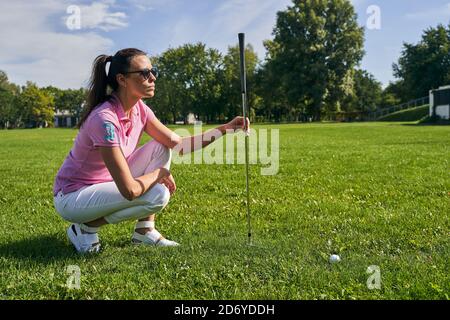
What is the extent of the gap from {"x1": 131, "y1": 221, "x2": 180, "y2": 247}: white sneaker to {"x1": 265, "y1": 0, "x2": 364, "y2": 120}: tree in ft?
228

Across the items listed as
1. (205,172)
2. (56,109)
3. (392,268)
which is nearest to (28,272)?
(392,268)

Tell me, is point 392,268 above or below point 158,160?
below

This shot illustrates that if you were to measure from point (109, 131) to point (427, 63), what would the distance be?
89302mm

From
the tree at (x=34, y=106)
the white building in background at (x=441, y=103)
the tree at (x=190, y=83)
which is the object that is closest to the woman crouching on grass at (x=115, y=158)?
the white building in background at (x=441, y=103)

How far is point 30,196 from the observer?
8141 millimetres

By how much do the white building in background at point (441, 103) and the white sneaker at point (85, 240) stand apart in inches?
2109

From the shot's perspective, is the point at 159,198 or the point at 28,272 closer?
the point at 28,272

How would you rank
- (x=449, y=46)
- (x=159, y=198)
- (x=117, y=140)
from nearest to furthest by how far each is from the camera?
(x=117, y=140) → (x=159, y=198) → (x=449, y=46)

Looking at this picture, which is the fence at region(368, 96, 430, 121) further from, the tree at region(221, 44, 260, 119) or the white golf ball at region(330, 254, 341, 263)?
the white golf ball at region(330, 254, 341, 263)

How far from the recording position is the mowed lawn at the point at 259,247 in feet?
12.2

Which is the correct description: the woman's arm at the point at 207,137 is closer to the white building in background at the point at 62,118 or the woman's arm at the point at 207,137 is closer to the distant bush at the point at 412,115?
the distant bush at the point at 412,115

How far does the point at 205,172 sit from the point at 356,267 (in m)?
6.95

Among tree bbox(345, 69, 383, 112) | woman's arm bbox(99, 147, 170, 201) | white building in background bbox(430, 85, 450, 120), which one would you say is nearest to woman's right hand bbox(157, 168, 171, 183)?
woman's arm bbox(99, 147, 170, 201)

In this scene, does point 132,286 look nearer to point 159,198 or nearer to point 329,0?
point 159,198
